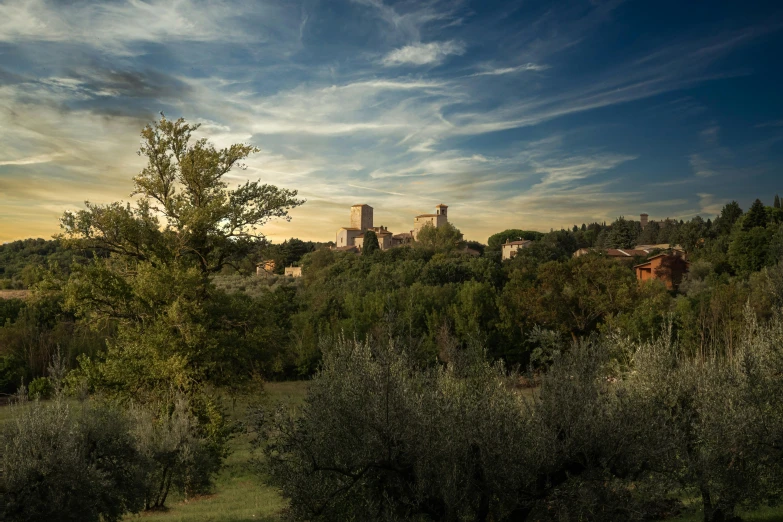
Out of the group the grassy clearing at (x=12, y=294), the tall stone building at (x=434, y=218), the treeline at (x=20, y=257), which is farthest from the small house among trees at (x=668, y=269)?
the tall stone building at (x=434, y=218)

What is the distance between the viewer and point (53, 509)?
9.75 m

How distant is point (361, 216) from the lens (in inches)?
5856

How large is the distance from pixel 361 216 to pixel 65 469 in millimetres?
139475

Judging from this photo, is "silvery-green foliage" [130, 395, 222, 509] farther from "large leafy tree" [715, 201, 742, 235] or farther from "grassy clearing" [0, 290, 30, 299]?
"large leafy tree" [715, 201, 742, 235]

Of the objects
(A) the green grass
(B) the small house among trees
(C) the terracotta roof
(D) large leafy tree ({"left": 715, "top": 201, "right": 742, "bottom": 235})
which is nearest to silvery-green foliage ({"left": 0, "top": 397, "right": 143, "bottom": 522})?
(A) the green grass

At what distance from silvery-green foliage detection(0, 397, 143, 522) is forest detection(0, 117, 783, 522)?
4 centimetres

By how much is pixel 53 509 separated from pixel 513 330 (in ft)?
118

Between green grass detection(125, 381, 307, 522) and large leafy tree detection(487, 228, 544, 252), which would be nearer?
green grass detection(125, 381, 307, 522)

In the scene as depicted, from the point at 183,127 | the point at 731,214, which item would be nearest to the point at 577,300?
the point at 183,127

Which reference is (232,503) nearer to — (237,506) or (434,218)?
(237,506)

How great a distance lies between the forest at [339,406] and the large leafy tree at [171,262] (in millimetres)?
69

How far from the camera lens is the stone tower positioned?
14831 centimetres

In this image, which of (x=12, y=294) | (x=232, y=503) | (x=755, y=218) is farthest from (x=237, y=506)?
(x=755, y=218)

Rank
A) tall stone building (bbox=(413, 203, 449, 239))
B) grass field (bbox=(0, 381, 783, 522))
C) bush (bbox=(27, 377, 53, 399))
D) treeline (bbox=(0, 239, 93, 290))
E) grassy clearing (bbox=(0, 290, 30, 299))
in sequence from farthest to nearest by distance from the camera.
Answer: tall stone building (bbox=(413, 203, 449, 239)) → treeline (bbox=(0, 239, 93, 290)) → grassy clearing (bbox=(0, 290, 30, 299)) → bush (bbox=(27, 377, 53, 399)) → grass field (bbox=(0, 381, 783, 522))
